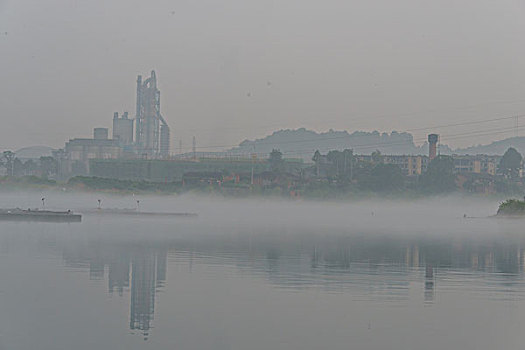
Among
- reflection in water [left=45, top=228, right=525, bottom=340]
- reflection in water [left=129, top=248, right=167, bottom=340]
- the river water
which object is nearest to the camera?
the river water

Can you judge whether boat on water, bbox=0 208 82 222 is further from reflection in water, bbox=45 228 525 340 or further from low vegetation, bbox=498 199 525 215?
low vegetation, bbox=498 199 525 215

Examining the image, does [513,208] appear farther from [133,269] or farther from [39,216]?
[133,269]

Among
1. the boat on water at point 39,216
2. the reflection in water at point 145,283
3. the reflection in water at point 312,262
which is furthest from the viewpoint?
the boat on water at point 39,216

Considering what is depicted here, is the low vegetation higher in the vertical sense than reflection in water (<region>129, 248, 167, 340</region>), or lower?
higher

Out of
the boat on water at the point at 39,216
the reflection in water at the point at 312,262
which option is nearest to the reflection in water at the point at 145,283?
the reflection in water at the point at 312,262

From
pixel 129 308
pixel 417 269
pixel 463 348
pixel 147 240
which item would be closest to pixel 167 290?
pixel 129 308

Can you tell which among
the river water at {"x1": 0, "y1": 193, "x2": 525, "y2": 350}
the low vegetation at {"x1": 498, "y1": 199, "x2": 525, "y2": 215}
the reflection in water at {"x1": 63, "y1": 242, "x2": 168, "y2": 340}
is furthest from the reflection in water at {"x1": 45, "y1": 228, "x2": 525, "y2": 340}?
the low vegetation at {"x1": 498, "y1": 199, "x2": 525, "y2": 215}

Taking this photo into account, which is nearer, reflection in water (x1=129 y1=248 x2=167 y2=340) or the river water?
the river water

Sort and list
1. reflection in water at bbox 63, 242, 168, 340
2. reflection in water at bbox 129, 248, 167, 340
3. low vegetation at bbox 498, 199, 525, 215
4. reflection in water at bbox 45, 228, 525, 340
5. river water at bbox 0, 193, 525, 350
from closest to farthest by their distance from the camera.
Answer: river water at bbox 0, 193, 525, 350
reflection in water at bbox 129, 248, 167, 340
reflection in water at bbox 63, 242, 168, 340
reflection in water at bbox 45, 228, 525, 340
low vegetation at bbox 498, 199, 525, 215

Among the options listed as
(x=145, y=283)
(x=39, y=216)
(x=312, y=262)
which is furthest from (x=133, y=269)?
(x=39, y=216)

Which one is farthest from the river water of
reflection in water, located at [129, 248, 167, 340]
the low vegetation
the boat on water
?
the low vegetation

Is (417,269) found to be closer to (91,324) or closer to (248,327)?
(248,327)

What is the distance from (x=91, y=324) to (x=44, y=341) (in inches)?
114

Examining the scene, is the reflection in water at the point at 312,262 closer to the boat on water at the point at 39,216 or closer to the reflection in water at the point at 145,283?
the reflection in water at the point at 145,283
